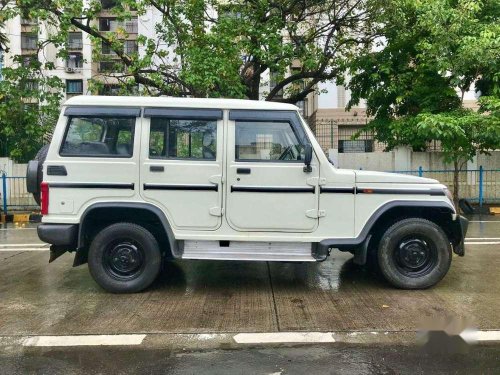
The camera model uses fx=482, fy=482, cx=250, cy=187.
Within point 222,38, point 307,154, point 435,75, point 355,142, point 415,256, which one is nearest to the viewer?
point 307,154

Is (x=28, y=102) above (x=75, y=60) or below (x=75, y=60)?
below

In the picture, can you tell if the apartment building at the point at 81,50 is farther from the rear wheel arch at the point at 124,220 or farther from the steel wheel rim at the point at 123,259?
the steel wheel rim at the point at 123,259

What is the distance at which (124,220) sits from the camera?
5898 millimetres

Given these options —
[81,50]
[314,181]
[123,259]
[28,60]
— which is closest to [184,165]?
[123,259]

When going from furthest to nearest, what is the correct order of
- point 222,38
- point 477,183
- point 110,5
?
point 110,5
point 477,183
point 222,38

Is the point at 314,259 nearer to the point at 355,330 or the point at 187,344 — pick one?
the point at 355,330

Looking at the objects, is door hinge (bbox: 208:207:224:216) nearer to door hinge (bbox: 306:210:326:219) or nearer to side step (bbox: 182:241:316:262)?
side step (bbox: 182:241:316:262)

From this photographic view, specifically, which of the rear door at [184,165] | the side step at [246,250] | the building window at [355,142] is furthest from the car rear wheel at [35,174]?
the building window at [355,142]

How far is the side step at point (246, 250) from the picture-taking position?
570 cm

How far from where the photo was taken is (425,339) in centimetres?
447

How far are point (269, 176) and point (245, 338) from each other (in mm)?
1951

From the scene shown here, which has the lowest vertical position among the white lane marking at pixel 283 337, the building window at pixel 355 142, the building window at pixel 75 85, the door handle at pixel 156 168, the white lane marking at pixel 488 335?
the white lane marking at pixel 283 337

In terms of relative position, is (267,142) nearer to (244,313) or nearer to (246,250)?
(246,250)

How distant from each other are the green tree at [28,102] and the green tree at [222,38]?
1340mm
